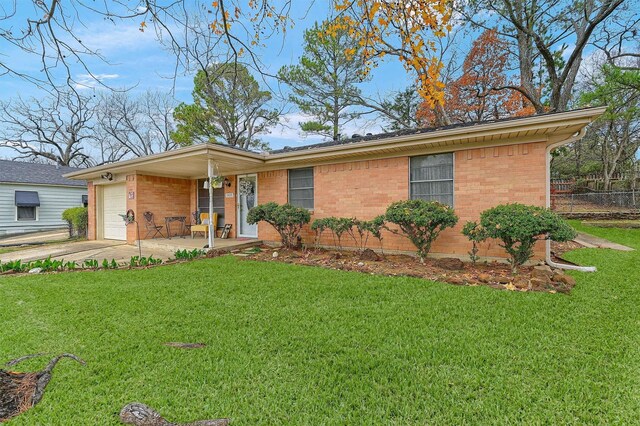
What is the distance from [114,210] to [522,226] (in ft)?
42.6

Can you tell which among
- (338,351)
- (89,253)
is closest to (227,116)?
(89,253)

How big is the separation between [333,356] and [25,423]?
6.83 feet

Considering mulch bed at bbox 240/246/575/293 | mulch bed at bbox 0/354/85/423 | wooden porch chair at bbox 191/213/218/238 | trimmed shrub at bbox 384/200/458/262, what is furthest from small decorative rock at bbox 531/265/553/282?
wooden porch chair at bbox 191/213/218/238

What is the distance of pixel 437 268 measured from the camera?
19.5 feet

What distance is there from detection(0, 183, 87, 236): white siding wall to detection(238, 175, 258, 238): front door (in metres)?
13.4

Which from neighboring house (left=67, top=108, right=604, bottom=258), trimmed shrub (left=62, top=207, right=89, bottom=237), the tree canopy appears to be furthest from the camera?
the tree canopy

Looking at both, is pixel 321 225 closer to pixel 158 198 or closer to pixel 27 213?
pixel 158 198

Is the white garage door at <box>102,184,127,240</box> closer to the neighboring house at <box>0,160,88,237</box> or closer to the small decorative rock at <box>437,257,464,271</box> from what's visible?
the neighboring house at <box>0,160,88,237</box>

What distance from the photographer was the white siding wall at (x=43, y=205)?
50.3ft

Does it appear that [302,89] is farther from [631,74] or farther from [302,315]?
[302,315]

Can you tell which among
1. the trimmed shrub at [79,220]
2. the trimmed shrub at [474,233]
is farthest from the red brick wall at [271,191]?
the trimmed shrub at [79,220]

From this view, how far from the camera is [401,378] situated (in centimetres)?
232

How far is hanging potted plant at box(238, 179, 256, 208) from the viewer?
10029mm

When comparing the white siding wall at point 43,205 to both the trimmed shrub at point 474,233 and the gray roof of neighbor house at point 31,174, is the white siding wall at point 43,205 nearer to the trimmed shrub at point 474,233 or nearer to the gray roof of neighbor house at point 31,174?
the gray roof of neighbor house at point 31,174
